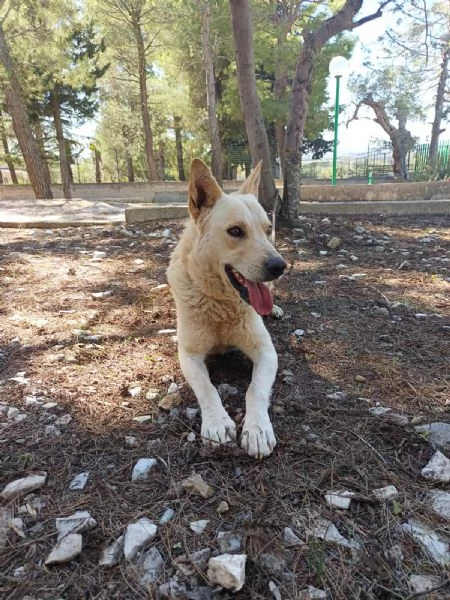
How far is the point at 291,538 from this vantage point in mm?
1396

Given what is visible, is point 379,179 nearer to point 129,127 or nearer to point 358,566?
point 129,127

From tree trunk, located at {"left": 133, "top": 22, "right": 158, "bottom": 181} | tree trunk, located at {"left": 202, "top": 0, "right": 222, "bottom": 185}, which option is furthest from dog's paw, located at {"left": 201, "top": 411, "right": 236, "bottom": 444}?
tree trunk, located at {"left": 133, "top": 22, "right": 158, "bottom": 181}

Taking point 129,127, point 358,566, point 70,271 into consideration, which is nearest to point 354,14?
point 70,271

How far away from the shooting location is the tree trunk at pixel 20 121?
41.2 ft

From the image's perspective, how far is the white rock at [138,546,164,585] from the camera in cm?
128

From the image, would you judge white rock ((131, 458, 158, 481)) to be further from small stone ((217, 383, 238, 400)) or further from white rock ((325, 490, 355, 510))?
white rock ((325, 490, 355, 510))

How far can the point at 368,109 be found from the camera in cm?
2958

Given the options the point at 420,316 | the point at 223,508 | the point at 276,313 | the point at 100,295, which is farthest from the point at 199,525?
the point at 100,295

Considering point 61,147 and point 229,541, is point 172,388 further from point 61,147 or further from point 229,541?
point 61,147

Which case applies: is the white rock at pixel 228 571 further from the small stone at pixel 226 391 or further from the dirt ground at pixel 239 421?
the small stone at pixel 226 391

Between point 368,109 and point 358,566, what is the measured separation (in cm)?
3384

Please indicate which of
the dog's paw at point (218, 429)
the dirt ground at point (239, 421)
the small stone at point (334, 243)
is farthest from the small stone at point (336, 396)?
the small stone at point (334, 243)

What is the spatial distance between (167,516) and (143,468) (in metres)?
0.30

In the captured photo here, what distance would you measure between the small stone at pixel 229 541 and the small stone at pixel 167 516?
205 mm
